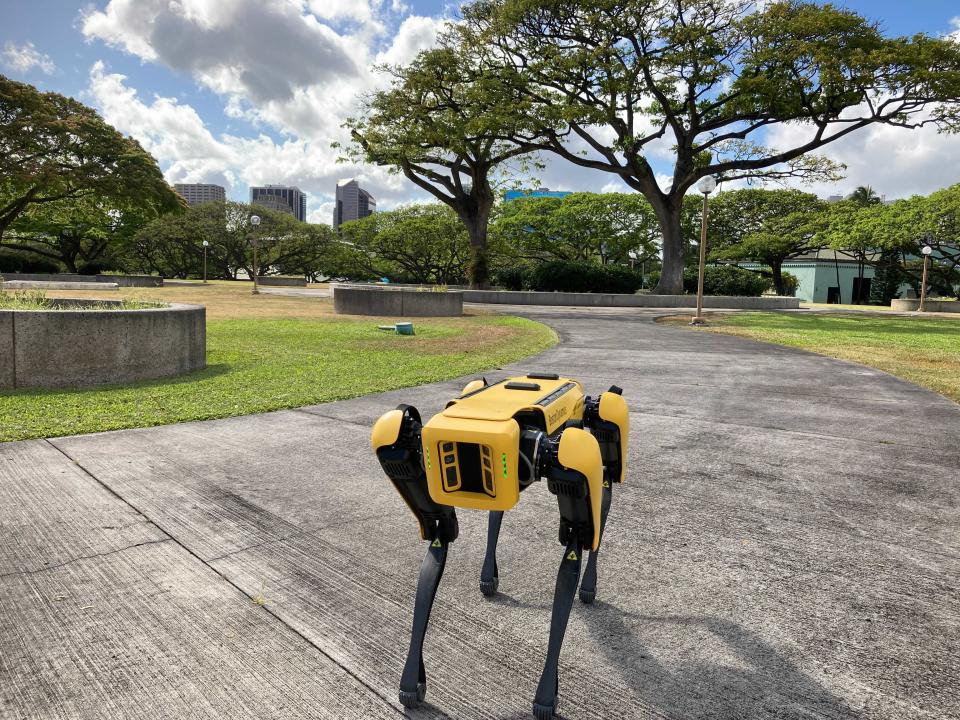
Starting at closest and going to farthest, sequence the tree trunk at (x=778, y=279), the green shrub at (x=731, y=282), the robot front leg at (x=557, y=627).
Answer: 1. the robot front leg at (x=557, y=627)
2. the green shrub at (x=731, y=282)
3. the tree trunk at (x=778, y=279)

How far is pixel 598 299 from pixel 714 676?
2819cm

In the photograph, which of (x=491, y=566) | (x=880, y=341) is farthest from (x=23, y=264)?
(x=491, y=566)

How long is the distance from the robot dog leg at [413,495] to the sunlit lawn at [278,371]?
4.57m

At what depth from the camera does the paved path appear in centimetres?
212

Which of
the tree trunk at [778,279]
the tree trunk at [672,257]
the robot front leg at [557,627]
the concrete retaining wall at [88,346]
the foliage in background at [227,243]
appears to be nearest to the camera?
the robot front leg at [557,627]

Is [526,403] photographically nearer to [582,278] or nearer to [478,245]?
[582,278]

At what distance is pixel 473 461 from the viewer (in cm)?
186

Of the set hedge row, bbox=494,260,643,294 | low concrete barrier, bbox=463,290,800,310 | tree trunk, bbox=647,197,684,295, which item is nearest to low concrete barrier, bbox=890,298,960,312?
low concrete barrier, bbox=463,290,800,310

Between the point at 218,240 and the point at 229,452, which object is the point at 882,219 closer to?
the point at 229,452

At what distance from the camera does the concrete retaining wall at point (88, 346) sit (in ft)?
23.3

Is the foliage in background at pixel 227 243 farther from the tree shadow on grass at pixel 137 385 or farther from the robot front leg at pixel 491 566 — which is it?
the robot front leg at pixel 491 566

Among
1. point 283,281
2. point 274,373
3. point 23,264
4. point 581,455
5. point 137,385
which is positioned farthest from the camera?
point 283,281

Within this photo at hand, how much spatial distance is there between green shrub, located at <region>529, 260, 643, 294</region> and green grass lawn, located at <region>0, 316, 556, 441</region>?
52.3 feet

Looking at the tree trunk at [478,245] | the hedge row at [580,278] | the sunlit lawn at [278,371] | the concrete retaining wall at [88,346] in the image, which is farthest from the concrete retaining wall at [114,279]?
the concrete retaining wall at [88,346]
